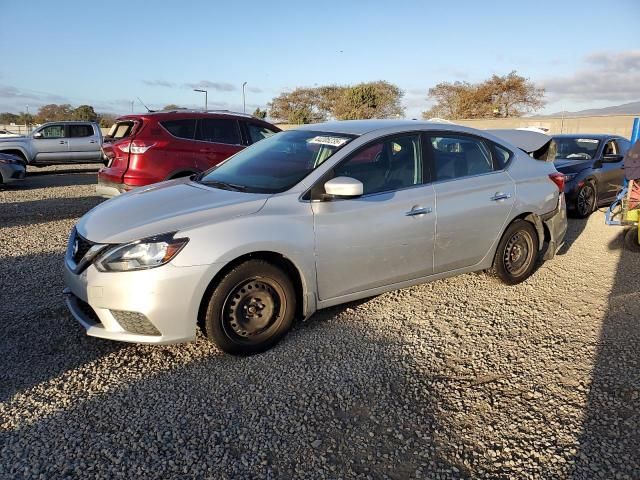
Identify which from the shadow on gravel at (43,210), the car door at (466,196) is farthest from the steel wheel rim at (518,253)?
the shadow on gravel at (43,210)

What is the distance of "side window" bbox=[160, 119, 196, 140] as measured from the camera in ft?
26.2

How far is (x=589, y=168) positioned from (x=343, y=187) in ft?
24.5

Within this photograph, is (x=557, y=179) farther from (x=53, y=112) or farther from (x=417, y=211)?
(x=53, y=112)

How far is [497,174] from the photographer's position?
485 cm

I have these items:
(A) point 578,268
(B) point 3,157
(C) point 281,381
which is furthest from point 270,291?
(B) point 3,157

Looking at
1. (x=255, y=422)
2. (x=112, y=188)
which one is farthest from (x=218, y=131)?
(x=255, y=422)

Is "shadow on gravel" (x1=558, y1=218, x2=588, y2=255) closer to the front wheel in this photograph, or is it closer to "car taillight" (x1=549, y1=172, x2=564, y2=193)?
the front wheel

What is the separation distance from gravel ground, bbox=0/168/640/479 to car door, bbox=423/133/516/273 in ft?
1.73

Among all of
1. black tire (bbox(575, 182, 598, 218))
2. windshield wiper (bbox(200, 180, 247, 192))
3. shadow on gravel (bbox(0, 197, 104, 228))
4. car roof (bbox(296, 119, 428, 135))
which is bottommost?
black tire (bbox(575, 182, 598, 218))

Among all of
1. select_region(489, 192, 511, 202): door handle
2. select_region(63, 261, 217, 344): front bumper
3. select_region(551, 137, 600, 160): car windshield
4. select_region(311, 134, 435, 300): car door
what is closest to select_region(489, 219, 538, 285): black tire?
select_region(489, 192, 511, 202): door handle

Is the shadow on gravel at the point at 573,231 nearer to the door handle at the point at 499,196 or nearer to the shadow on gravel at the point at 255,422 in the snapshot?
the door handle at the point at 499,196

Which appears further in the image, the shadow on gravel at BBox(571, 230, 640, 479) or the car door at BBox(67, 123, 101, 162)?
the car door at BBox(67, 123, 101, 162)

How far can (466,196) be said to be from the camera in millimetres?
4504

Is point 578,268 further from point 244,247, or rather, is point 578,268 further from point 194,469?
point 194,469
